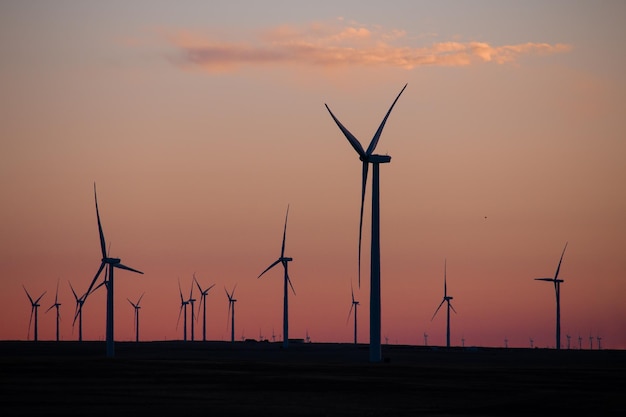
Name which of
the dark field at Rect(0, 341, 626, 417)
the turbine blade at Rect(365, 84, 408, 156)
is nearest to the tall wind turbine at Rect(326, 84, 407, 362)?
the turbine blade at Rect(365, 84, 408, 156)

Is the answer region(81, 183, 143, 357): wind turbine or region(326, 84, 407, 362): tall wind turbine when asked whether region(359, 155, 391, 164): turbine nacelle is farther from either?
region(81, 183, 143, 357): wind turbine

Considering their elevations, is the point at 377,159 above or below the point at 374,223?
above

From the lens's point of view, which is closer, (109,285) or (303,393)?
(303,393)

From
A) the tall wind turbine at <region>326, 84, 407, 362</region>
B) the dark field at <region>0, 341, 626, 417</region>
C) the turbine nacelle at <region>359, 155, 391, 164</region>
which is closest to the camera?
the dark field at <region>0, 341, 626, 417</region>

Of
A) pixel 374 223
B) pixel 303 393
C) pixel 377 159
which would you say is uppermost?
pixel 377 159

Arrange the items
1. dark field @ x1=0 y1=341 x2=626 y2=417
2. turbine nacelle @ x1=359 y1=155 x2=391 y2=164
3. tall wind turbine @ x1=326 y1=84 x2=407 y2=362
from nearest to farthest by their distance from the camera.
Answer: dark field @ x1=0 y1=341 x2=626 y2=417 < tall wind turbine @ x1=326 y1=84 x2=407 y2=362 < turbine nacelle @ x1=359 y1=155 x2=391 y2=164

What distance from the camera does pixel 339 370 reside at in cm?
10350

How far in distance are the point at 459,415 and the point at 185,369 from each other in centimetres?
5037

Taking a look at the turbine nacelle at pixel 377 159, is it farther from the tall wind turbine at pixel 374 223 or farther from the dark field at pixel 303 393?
the dark field at pixel 303 393

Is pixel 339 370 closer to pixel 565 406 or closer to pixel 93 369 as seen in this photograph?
pixel 93 369

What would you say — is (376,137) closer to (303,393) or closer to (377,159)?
(377,159)

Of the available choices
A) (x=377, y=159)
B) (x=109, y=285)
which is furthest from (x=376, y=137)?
(x=109, y=285)

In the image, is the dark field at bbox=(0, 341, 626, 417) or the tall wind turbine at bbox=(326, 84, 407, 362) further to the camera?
the tall wind turbine at bbox=(326, 84, 407, 362)

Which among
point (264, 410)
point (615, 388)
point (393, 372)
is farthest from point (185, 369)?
point (264, 410)
